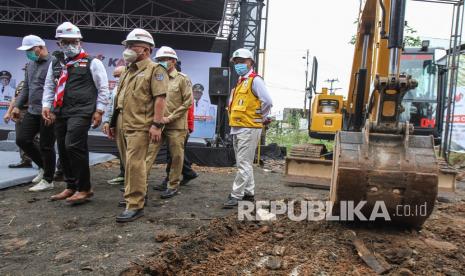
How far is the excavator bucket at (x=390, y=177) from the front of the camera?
124 inches

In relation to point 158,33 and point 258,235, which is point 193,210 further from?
point 158,33

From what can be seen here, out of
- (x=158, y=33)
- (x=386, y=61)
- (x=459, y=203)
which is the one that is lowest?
(x=459, y=203)

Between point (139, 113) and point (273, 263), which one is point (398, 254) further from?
point (139, 113)

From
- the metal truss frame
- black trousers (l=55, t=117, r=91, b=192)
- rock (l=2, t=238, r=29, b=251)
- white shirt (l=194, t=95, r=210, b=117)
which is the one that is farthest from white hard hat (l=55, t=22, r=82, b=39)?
white shirt (l=194, t=95, r=210, b=117)

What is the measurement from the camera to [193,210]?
14.6ft

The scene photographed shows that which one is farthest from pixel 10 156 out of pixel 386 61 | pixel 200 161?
pixel 386 61

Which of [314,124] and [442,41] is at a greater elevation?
[442,41]

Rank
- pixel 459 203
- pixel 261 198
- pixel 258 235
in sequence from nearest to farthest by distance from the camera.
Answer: pixel 258 235 < pixel 261 198 < pixel 459 203

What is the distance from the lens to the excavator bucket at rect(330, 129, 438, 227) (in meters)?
3.15

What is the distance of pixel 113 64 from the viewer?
42.6 feet

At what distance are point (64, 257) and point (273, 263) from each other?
142 centimetres

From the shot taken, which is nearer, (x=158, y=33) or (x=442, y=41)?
(x=158, y=33)

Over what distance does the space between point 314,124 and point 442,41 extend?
9868 millimetres

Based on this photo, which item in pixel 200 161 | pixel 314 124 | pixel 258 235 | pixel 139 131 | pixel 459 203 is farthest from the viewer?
pixel 200 161
